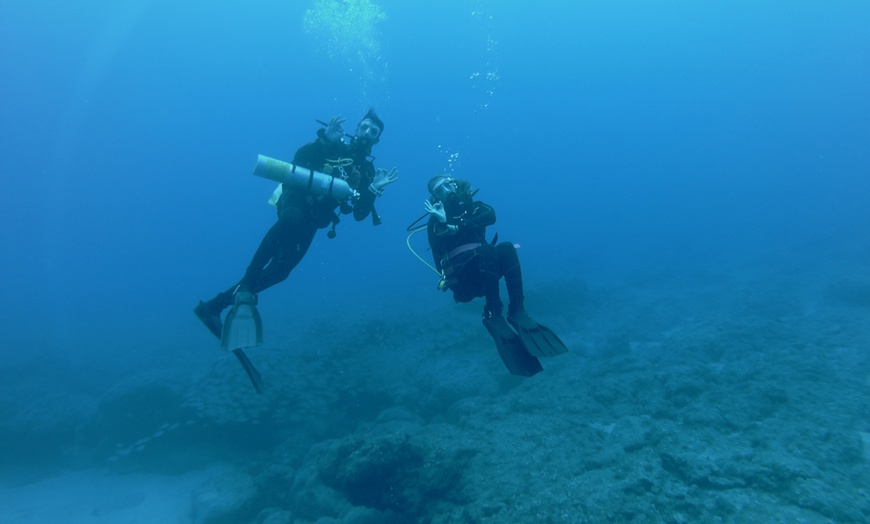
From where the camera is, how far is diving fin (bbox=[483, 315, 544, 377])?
5.00 metres

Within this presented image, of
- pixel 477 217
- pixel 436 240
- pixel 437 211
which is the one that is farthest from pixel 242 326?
pixel 477 217

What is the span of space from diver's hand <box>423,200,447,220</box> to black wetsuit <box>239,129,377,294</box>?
47.2 inches

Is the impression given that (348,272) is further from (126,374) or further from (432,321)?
(432,321)

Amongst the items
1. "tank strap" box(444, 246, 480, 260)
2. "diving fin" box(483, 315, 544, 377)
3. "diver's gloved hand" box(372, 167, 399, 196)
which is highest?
"diver's gloved hand" box(372, 167, 399, 196)

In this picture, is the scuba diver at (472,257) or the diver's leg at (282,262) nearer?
the scuba diver at (472,257)

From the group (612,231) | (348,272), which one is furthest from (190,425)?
(612,231)

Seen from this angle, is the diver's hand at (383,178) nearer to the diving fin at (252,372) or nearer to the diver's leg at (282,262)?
the diver's leg at (282,262)

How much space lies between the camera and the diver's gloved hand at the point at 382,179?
657 centimetres

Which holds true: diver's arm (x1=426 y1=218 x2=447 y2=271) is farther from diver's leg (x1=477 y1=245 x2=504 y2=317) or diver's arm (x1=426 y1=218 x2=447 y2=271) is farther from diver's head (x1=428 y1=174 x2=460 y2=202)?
diver's leg (x1=477 y1=245 x2=504 y2=317)

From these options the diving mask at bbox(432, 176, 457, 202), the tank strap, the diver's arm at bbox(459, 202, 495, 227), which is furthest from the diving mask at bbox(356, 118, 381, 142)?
the tank strap

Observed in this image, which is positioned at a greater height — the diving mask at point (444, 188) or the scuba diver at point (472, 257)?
the diving mask at point (444, 188)

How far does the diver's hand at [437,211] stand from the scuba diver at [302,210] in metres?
1.09

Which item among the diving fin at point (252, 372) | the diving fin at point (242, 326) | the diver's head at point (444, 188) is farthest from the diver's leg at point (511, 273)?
the diving fin at point (252, 372)

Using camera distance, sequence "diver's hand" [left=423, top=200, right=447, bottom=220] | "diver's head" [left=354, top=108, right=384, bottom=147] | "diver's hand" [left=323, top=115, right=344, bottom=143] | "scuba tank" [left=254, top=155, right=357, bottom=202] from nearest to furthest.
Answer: "scuba tank" [left=254, top=155, right=357, bottom=202] → "diver's hand" [left=423, top=200, right=447, bottom=220] → "diver's hand" [left=323, top=115, right=344, bottom=143] → "diver's head" [left=354, top=108, right=384, bottom=147]
